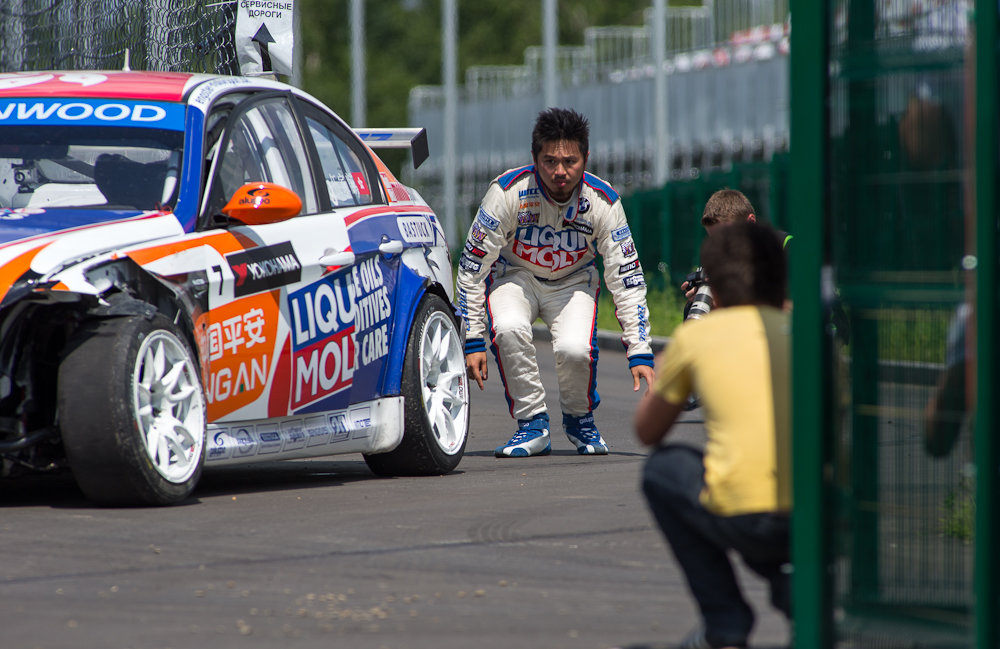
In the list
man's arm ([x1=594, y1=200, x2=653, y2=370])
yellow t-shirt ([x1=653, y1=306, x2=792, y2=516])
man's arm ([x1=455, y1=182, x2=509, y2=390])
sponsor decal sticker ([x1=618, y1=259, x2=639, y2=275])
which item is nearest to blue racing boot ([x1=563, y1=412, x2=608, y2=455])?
man's arm ([x1=594, y1=200, x2=653, y2=370])

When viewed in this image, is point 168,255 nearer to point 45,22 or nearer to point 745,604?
point 745,604

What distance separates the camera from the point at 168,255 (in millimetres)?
6902

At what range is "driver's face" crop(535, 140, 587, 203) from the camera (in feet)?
29.2

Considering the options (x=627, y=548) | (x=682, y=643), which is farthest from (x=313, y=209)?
(x=682, y=643)

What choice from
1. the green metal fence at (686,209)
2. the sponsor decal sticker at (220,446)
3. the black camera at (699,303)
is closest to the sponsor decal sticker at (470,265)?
the black camera at (699,303)

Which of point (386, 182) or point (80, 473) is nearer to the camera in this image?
point (80, 473)

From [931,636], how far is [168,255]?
150 inches

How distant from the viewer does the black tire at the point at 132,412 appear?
6.52 m

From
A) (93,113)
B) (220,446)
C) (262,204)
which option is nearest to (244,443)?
(220,446)

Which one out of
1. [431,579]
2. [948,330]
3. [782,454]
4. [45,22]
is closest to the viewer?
[948,330]

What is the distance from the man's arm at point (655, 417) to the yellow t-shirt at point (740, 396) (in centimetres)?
2

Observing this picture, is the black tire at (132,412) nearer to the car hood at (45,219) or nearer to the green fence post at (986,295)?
the car hood at (45,219)

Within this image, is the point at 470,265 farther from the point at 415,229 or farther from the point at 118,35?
the point at 118,35

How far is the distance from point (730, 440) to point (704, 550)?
0.97 ft
